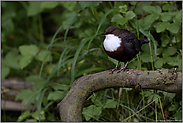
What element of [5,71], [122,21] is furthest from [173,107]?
[5,71]

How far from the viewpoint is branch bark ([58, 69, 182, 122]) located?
5.04 feet

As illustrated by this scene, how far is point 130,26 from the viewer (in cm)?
249

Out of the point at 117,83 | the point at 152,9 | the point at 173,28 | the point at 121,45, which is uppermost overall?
the point at 152,9

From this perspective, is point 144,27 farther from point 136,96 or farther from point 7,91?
point 7,91

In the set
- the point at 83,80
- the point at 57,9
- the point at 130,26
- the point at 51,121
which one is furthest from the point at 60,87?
the point at 57,9

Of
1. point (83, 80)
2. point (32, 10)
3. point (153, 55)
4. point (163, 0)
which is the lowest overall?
point (83, 80)

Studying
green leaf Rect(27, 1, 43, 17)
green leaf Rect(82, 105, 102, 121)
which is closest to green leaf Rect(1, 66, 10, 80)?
green leaf Rect(27, 1, 43, 17)

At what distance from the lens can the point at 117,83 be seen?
1.70m

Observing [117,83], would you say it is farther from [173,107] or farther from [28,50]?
[28,50]

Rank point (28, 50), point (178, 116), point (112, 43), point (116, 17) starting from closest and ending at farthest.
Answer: point (112, 43) < point (178, 116) < point (116, 17) < point (28, 50)

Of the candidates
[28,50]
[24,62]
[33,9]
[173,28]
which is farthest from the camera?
[33,9]

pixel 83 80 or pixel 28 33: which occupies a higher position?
pixel 28 33

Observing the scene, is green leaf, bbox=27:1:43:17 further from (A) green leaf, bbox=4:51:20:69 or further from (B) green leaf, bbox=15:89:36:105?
(B) green leaf, bbox=15:89:36:105

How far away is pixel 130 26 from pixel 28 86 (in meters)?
2.08
